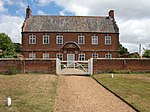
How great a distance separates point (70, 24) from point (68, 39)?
9.73 feet

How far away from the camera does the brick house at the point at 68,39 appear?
44875 millimetres

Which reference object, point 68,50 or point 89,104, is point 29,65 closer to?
point 68,50

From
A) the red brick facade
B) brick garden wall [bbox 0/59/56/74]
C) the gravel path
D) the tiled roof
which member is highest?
the tiled roof

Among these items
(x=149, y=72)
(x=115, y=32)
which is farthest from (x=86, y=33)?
(x=149, y=72)

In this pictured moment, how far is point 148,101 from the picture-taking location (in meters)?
11.9

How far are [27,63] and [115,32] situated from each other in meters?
21.7

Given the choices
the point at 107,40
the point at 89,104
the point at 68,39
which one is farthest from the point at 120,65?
the point at 89,104

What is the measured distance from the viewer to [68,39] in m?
45.3

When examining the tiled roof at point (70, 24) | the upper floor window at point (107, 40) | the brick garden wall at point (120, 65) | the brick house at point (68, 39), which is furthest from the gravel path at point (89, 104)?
the tiled roof at point (70, 24)

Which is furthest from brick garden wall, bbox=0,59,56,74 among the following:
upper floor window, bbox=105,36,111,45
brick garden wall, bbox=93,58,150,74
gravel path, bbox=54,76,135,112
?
upper floor window, bbox=105,36,111,45

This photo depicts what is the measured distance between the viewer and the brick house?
44875mm

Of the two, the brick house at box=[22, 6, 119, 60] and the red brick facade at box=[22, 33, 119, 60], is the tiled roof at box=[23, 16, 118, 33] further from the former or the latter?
the red brick facade at box=[22, 33, 119, 60]

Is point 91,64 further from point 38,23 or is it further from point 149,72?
point 38,23

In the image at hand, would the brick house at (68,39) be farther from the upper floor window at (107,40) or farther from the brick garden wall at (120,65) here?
the brick garden wall at (120,65)
